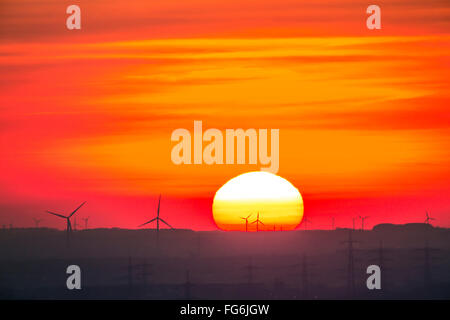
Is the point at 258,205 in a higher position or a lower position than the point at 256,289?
higher

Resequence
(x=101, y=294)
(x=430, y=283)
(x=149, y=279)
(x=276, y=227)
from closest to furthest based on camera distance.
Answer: (x=276, y=227), (x=101, y=294), (x=430, y=283), (x=149, y=279)
